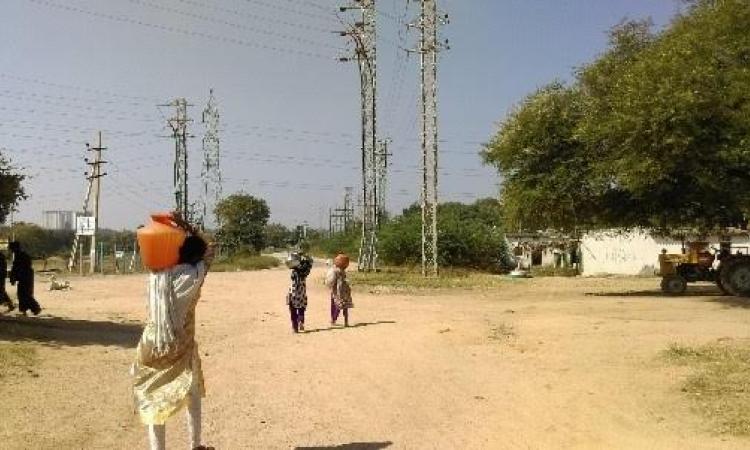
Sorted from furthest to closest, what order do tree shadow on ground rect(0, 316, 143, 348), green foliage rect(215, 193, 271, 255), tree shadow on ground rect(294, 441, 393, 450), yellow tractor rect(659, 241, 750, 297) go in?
1. green foliage rect(215, 193, 271, 255)
2. yellow tractor rect(659, 241, 750, 297)
3. tree shadow on ground rect(0, 316, 143, 348)
4. tree shadow on ground rect(294, 441, 393, 450)

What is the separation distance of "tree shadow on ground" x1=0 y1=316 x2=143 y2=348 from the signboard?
3459cm

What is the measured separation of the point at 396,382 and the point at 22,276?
937 cm

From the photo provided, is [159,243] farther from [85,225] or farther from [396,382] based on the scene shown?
[85,225]

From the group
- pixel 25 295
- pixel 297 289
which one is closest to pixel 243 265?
pixel 25 295

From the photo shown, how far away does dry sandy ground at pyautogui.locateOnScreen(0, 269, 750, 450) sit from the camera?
667cm

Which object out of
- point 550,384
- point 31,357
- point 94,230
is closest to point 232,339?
point 31,357

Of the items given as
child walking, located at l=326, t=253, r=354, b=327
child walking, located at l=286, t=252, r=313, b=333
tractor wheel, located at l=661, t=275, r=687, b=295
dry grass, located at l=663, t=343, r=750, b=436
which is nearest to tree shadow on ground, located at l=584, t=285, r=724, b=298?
tractor wheel, located at l=661, t=275, r=687, b=295

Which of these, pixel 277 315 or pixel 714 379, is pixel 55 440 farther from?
pixel 277 315

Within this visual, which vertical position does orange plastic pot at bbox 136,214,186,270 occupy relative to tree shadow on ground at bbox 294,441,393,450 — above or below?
above

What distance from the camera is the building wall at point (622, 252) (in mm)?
42469

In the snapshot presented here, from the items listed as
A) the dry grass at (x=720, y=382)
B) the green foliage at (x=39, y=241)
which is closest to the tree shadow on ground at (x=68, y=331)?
the dry grass at (x=720, y=382)

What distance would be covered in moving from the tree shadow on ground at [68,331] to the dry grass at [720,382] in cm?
836

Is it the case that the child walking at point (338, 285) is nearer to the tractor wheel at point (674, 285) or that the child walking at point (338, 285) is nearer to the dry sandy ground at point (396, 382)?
the dry sandy ground at point (396, 382)

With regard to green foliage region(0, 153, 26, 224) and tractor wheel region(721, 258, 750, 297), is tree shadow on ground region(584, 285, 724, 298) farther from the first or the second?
green foliage region(0, 153, 26, 224)
